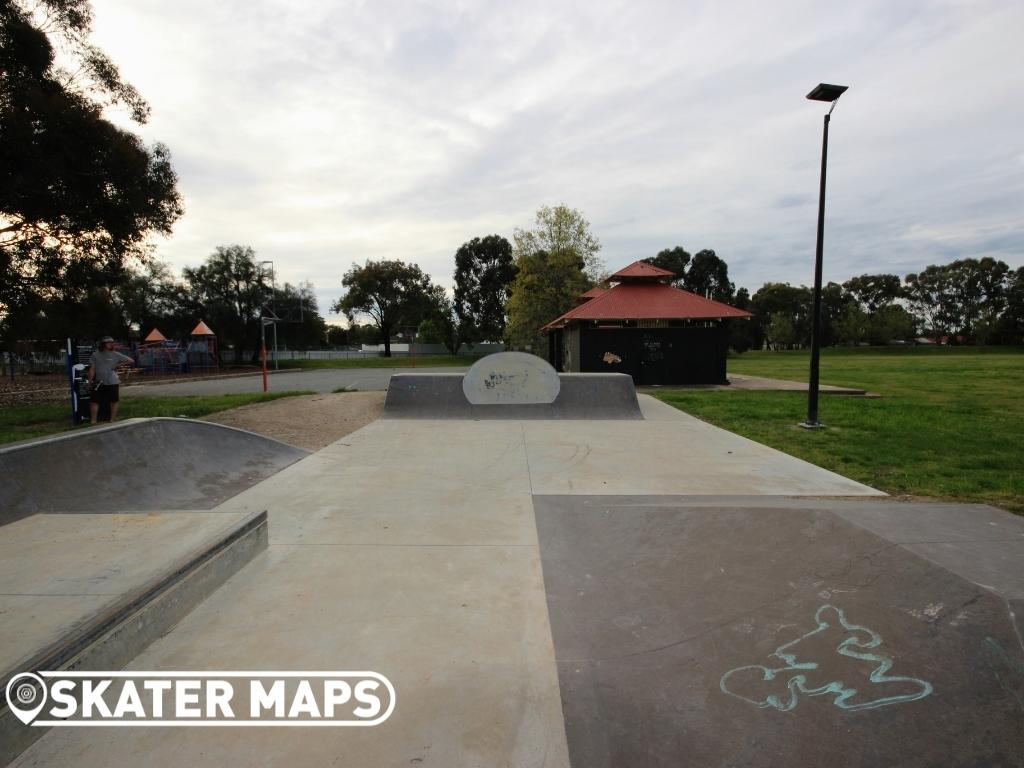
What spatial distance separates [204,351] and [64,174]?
3027 cm

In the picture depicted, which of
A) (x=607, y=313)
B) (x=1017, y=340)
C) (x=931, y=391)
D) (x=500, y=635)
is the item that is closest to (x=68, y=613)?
(x=500, y=635)

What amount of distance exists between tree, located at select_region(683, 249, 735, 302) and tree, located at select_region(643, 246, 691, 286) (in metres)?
1.09

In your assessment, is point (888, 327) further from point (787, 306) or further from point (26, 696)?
point (26, 696)

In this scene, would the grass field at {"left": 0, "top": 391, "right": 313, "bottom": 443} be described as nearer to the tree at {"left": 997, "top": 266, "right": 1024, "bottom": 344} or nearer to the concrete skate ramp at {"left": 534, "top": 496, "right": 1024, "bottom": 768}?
the concrete skate ramp at {"left": 534, "top": 496, "right": 1024, "bottom": 768}

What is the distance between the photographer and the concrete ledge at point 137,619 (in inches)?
79.7

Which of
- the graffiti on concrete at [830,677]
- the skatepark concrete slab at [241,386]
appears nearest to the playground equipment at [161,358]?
the skatepark concrete slab at [241,386]

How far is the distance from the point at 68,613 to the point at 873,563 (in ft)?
15.1

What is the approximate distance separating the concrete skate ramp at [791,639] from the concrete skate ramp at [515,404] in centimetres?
749

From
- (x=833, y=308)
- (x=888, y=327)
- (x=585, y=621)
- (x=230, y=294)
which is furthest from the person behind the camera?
(x=833, y=308)

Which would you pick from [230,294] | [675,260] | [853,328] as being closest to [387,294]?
[230,294]

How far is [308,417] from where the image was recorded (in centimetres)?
1124

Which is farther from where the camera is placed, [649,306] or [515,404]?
[649,306]

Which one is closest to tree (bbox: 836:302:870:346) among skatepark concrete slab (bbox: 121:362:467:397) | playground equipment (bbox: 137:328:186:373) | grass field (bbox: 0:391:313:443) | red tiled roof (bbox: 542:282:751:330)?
red tiled roof (bbox: 542:282:751:330)

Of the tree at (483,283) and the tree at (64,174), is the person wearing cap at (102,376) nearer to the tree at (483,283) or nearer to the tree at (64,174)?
the tree at (64,174)
